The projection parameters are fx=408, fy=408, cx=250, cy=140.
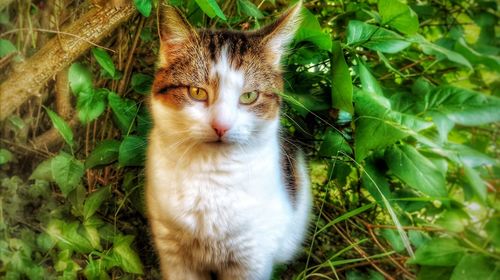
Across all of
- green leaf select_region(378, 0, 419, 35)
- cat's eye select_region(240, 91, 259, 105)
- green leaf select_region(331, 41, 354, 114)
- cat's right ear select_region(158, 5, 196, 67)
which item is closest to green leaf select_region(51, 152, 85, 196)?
cat's right ear select_region(158, 5, 196, 67)

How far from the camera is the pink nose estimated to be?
3.18 feet

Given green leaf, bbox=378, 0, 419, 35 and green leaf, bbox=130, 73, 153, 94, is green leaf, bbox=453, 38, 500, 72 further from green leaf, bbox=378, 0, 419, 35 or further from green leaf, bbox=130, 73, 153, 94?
green leaf, bbox=130, 73, 153, 94

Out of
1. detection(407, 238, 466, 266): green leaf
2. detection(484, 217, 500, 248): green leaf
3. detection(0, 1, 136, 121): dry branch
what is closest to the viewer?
detection(484, 217, 500, 248): green leaf

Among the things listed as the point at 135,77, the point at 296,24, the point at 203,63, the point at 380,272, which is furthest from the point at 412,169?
the point at 135,77

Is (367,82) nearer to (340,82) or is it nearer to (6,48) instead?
(340,82)

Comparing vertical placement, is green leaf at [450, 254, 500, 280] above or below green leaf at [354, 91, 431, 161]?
below

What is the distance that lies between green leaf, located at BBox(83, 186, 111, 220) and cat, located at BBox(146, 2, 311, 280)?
192 mm

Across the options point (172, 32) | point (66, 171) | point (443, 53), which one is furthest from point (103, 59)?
point (443, 53)

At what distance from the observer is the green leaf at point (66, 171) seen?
1.17 metres

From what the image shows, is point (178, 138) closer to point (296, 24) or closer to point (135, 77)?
point (135, 77)

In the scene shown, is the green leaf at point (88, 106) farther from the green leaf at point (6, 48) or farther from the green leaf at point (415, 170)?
the green leaf at point (415, 170)

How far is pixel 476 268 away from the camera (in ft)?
2.62

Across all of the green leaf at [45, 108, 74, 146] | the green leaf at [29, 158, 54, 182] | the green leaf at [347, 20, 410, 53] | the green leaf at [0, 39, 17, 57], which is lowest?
the green leaf at [29, 158, 54, 182]

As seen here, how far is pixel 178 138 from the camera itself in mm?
1080
